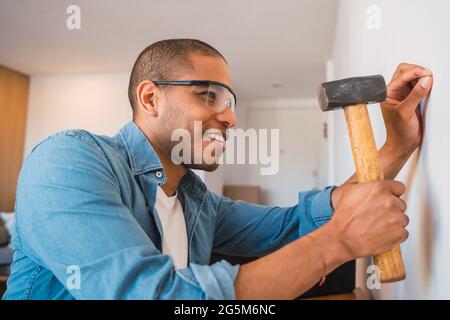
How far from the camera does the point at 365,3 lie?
1.45m

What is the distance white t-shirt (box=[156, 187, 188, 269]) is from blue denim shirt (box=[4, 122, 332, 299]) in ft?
0.31

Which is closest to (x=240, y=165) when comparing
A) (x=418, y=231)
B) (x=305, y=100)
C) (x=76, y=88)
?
(x=305, y=100)

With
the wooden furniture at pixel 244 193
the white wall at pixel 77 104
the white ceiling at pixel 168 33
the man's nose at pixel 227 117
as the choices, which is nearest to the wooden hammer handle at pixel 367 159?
the man's nose at pixel 227 117

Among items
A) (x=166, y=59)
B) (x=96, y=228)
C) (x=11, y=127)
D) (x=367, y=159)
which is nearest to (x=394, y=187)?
(x=367, y=159)

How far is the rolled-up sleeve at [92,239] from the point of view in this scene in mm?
594

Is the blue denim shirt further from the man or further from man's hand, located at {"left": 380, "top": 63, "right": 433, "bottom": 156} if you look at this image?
man's hand, located at {"left": 380, "top": 63, "right": 433, "bottom": 156}

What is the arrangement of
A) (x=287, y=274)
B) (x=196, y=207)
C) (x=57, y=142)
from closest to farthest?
(x=287, y=274), (x=57, y=142), (x=196, y=207)

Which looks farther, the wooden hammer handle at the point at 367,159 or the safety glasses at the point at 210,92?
the safety glasses at the point at 210,92

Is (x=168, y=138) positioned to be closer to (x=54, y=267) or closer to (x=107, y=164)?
(x=107, y=164)

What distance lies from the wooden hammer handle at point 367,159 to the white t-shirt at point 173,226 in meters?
0.54

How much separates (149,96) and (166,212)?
34 cm

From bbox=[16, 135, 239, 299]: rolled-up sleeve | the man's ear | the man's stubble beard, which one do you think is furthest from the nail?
the man's ear

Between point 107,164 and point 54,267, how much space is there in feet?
0.74

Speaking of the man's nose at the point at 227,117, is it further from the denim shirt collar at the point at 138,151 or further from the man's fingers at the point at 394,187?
the man's fingers at the point at 394,187
